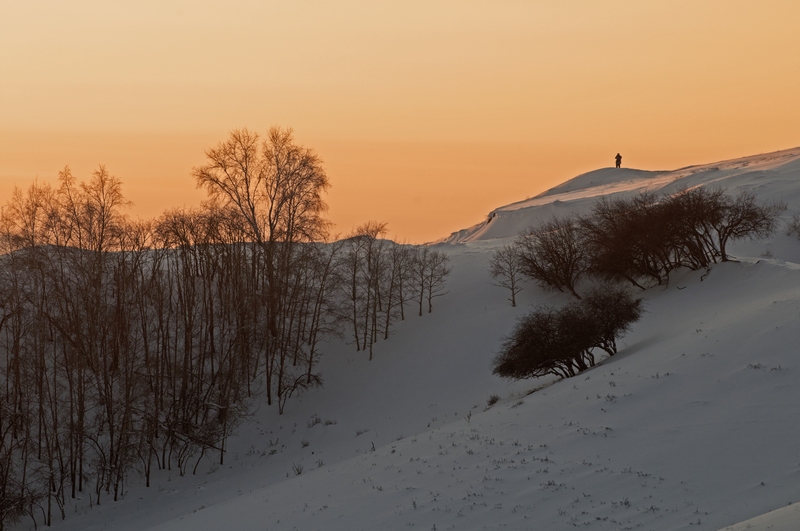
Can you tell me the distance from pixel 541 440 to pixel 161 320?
21.6 metres

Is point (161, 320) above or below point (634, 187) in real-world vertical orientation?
below

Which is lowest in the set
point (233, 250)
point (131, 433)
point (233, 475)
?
point (233, 475)

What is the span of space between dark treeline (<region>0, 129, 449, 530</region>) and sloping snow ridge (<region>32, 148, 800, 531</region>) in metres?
1.74

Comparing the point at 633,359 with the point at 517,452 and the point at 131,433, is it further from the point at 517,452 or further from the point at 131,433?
the point at 131,433

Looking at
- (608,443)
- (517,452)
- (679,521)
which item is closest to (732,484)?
(679,521)

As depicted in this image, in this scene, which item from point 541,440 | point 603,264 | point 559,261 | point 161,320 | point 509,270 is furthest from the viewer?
point 509,270

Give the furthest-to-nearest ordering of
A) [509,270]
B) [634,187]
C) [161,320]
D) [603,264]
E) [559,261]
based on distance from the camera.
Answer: [634,187] < [509,270] < [559,261] < [603,264] < [161,320]

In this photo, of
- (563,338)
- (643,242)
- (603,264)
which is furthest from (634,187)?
(563,338)

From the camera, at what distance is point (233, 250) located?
1666 inches

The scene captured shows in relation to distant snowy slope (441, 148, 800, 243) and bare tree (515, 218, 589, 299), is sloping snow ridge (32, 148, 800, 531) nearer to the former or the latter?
bare tree (515, 218, 589, 299)

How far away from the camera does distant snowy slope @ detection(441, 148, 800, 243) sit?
60.6m

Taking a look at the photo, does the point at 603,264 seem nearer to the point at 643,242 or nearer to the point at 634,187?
the point at 643,242

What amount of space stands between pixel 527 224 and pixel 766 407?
56331 mm

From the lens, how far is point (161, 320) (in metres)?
34.3
